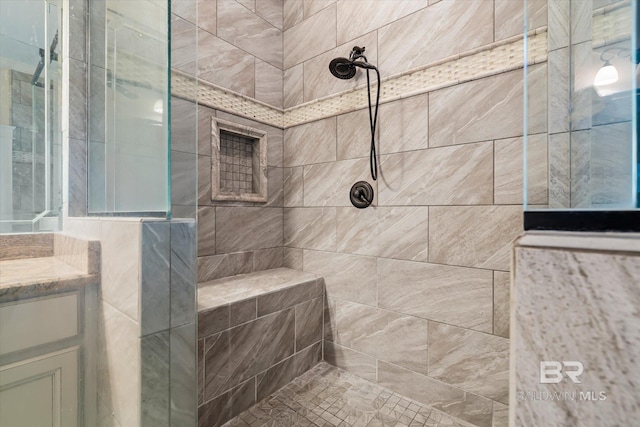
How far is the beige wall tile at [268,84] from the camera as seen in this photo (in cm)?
214

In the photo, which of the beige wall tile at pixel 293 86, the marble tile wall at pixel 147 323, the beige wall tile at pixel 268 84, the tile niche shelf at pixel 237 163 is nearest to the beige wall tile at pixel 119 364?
the marble tile wall at pixel 147 323

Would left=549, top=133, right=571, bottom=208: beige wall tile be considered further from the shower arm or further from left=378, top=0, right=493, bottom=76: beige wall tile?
the shower arm

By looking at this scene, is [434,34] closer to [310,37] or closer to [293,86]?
[310,37]

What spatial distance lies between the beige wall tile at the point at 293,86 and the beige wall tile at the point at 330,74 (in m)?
0.04

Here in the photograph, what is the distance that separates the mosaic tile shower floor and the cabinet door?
2.41 ft

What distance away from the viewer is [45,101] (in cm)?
130

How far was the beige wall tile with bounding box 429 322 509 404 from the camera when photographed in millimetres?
1308

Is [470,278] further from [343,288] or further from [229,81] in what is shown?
[229,81]

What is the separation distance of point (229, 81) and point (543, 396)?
2.18 m

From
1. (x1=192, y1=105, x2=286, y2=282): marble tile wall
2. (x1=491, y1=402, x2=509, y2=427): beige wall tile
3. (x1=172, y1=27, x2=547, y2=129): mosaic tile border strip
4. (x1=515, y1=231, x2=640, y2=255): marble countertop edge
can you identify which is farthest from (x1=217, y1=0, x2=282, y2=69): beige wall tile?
(x1=491, y1=402, x2=509, y2=427): beige wall tile

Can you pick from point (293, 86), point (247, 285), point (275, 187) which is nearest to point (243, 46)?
point (293, 86)

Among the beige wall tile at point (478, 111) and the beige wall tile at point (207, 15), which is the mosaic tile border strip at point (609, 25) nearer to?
the beige wall tile at point (478, 111)

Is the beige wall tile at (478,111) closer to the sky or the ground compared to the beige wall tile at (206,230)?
closer to the sky

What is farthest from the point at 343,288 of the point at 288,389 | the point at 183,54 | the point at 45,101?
the point at 45,101
